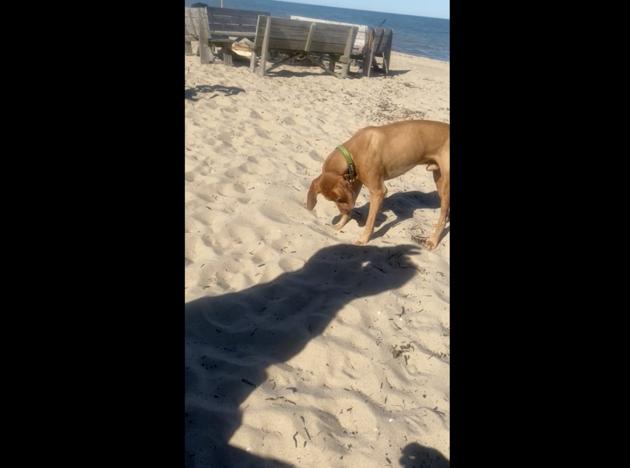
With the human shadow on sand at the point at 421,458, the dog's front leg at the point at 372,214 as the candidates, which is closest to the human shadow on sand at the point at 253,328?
the dog's front leg at the point at 372,214

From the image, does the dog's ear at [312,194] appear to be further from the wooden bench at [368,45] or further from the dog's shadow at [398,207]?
the wooden bench at [368,45]

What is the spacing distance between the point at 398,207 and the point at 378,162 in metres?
1.03

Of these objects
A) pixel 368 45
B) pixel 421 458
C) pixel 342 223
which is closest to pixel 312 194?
pixel 342 223

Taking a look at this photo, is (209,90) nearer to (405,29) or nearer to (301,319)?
(301,319)

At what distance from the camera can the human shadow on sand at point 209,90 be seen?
25.9 ft

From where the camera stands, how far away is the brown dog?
13.9ft

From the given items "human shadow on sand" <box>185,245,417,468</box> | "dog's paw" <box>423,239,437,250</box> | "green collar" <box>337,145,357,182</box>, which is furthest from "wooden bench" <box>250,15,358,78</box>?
"human shadow on sand" <box>185,245,417,468</box>

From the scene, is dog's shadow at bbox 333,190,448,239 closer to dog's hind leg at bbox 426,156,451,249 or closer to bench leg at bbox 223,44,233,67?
dog's hind leg at bbox 426,156,451,249

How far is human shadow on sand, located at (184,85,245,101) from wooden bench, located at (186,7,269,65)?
121 inches
